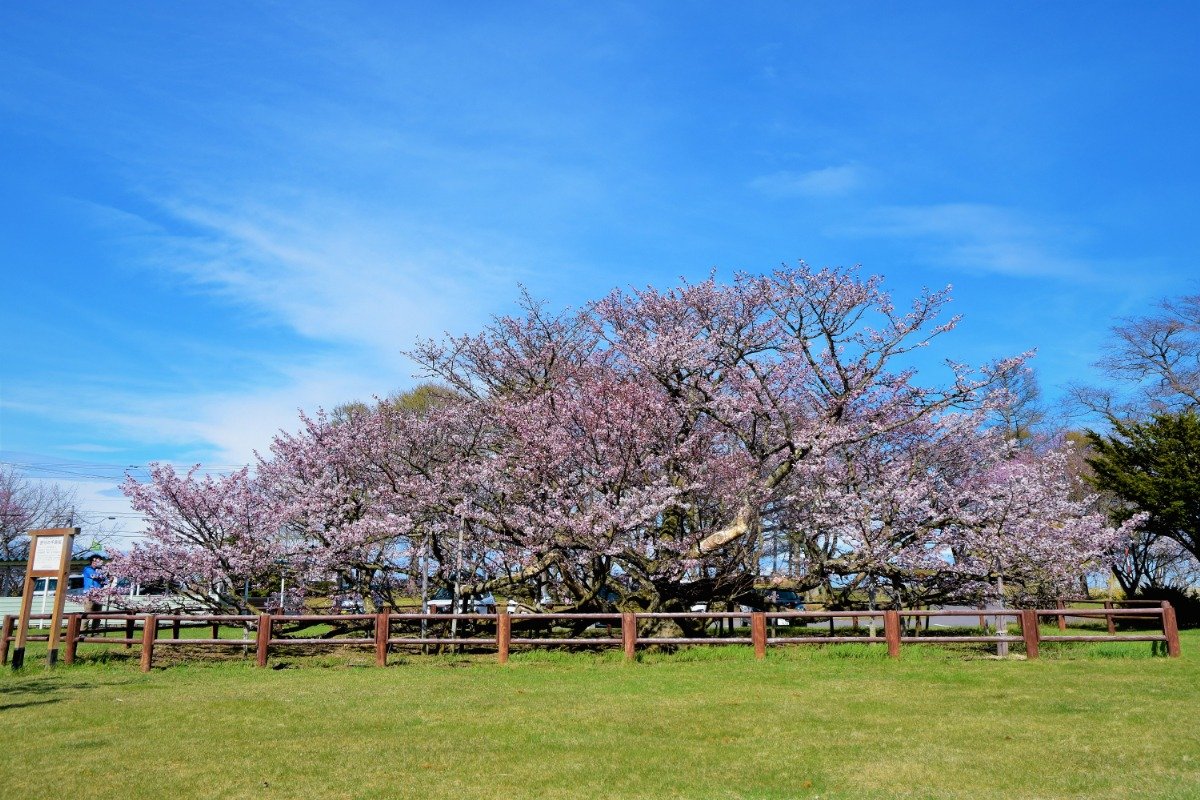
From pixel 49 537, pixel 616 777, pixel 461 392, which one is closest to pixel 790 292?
pixel 461 392

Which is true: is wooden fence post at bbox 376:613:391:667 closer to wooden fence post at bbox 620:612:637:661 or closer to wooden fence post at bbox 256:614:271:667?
wooden fence post at bbox 256:614:271:667

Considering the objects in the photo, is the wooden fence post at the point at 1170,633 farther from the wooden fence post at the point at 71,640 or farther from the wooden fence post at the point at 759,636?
the wooden fence post at the point at 71,640

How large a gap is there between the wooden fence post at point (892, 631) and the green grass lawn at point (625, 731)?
20.9 inches

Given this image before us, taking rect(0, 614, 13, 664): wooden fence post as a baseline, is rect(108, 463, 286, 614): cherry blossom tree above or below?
above

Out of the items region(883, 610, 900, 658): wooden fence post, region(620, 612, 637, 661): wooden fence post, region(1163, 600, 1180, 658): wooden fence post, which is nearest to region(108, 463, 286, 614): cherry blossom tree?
region(620, 612, 637, 661): wooden fence post

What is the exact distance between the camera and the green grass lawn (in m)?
7.40

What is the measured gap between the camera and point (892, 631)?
16422mm

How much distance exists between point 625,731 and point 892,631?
856 cm

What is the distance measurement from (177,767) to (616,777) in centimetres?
413

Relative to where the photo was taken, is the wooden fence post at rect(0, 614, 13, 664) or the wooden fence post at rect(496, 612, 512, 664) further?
the wooden fence post at rect(0, 614, 13, 664)

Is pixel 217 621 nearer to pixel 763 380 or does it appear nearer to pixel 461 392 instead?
pixel 461 392

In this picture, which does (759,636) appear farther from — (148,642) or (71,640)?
(71,640)

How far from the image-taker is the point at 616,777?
7684 mm

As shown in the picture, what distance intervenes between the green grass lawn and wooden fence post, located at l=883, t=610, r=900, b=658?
1.74 feet
